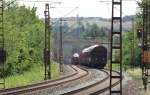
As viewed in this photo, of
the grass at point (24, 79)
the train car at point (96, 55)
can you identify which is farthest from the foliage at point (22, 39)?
the train car at point (96, 55)

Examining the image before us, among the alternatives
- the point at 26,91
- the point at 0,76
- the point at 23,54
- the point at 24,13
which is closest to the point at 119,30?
the point at 26,91

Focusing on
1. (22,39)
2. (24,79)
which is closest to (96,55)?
(22,39)

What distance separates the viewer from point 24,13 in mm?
81312

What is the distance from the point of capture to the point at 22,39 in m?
59.4

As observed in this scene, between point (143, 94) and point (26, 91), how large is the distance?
783 centimetres

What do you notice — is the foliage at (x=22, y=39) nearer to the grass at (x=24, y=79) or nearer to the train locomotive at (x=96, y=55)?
the grass at (x=24, y=79)

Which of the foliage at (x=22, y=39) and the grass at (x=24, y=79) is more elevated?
the foliage at (x=22, y=39)

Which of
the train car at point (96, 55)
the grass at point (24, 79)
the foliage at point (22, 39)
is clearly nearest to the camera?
the grass at point (24, 79)

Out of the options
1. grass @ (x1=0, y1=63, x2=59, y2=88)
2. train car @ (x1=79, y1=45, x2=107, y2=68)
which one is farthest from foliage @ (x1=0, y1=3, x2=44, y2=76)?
train car @ (x1=79, y1=45, x2=107, y2=68)

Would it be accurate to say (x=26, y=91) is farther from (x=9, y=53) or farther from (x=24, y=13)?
(x=24, y=13)

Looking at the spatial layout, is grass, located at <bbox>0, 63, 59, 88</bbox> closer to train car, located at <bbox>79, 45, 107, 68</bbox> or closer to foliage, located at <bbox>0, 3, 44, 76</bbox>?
foliage, located at <bbox>0, 3, 44, 76</bbox>

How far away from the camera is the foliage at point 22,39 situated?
5391 cm

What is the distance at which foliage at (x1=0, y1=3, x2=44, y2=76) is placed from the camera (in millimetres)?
53906

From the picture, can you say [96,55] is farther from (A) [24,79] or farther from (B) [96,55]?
(A) [24,79]
